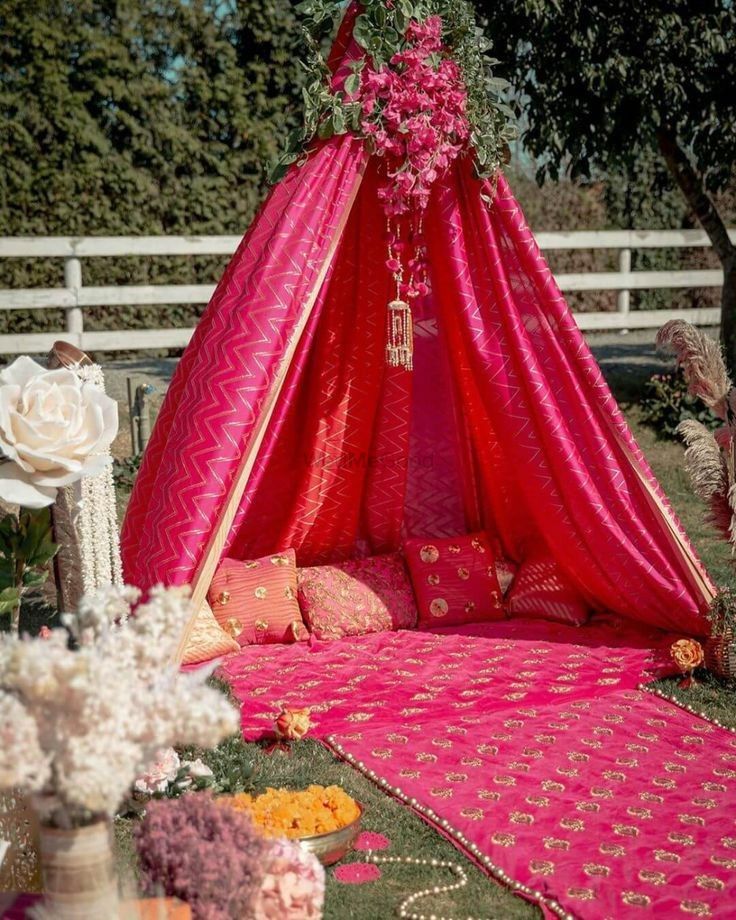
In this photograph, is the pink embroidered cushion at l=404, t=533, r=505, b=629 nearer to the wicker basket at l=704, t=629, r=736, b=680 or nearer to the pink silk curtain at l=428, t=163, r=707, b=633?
the pink silk curtain at l=428, t=163, r=707, b=633

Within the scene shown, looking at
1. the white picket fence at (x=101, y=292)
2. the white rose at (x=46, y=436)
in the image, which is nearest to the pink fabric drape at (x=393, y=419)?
the white rose at (x=46, y=436)

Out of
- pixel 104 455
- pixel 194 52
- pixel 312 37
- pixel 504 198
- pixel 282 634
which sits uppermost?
pixel 194 52

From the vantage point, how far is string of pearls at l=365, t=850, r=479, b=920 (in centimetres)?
269

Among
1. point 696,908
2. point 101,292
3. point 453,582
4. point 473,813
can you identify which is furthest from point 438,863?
point 101,292

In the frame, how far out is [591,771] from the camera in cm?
349

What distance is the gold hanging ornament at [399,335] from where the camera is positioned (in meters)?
4.44

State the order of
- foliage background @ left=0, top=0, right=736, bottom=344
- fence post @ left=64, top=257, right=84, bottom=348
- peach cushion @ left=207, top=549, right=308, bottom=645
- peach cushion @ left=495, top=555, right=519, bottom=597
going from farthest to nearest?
foliage background @ left=0, top=0, right=736, bottom=344
fence post @ left=64, top=257, right=84, bottom=348
peach cushion @ left=495, top=555, right=519, bottom=597
peach cushion @ left=207, top=549, right=308, bottom=645

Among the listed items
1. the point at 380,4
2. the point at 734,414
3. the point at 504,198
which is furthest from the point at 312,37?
the point at 734,414

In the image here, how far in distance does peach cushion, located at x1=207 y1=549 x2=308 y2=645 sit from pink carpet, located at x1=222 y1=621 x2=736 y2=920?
8cm

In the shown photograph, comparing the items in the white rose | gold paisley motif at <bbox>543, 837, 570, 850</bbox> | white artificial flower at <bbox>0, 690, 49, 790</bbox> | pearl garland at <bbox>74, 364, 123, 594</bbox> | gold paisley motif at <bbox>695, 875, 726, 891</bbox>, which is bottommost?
gold paisley motif at <bbox>695, 875, 726, 891</bbox>

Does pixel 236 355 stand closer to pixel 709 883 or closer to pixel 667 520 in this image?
pixel 667 520

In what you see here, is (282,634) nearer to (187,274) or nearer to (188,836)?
(188,836)

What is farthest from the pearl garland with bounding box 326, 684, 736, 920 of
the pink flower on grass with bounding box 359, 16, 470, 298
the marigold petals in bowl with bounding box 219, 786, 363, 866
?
the pink flower on grass with bounding box 359, 16, 470, 298

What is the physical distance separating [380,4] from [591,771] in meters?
2.71
